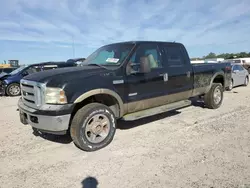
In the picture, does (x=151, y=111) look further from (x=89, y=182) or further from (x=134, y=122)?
(x=89, y=182)

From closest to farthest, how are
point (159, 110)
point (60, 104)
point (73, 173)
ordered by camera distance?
point (73, 173), point (60, 104), point (159, 110)

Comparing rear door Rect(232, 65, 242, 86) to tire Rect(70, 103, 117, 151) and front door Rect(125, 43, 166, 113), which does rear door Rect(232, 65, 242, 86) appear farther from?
tire Rect(70, 103, 117, 151)

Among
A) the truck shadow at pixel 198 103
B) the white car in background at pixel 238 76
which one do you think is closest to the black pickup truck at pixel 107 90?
the truck shadow at pixel 198 103

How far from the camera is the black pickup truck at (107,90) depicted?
3604 millimetres

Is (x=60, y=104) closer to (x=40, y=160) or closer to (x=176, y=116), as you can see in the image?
(x=40, y=160)

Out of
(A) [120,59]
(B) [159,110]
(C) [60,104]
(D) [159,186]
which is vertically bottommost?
(D) [159,186]

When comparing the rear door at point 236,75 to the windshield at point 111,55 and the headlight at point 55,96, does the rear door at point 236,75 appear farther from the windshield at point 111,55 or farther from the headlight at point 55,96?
the headlight at point 55,96

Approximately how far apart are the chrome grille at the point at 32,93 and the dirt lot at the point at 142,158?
90 cm

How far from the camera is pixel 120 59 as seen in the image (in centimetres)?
455

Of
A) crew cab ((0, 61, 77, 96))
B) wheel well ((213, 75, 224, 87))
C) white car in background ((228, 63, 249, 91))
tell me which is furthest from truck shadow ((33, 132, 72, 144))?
white car in background ((228, 63, 249, 91))

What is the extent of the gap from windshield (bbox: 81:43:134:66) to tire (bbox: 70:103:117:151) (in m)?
1.13

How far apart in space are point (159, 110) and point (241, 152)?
1891mm

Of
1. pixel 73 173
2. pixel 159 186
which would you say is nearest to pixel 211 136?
pixel 159 186

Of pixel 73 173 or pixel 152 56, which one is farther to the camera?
pixel 152 56
